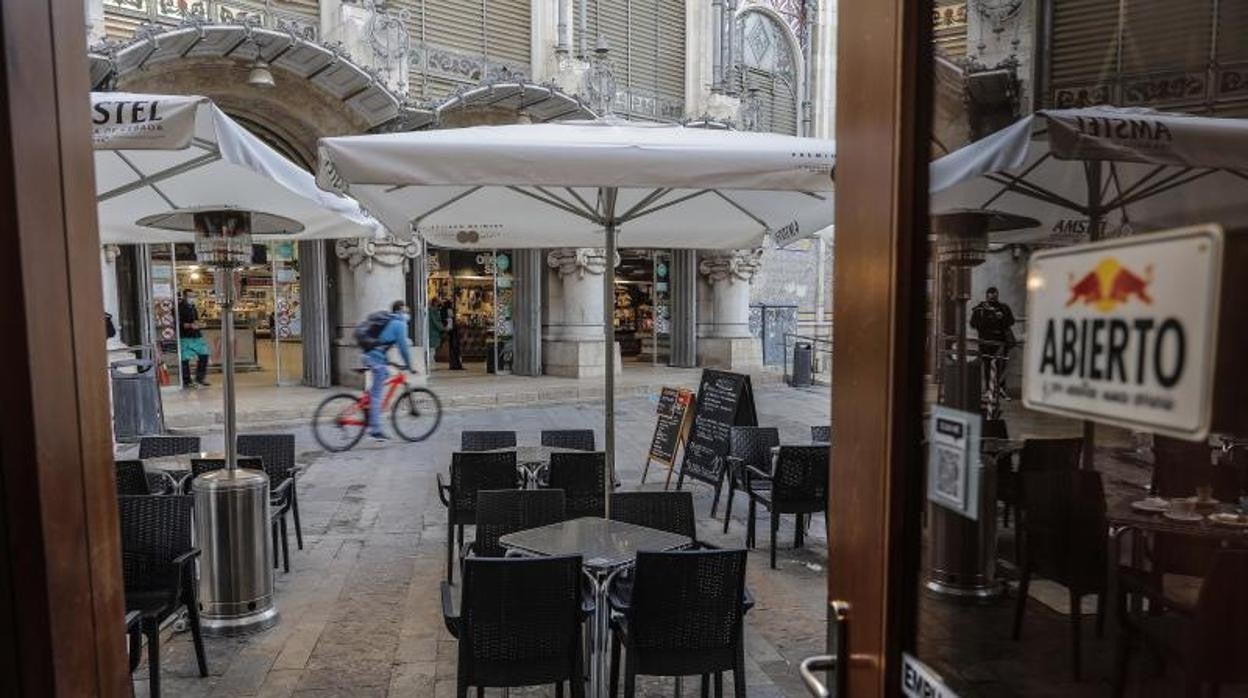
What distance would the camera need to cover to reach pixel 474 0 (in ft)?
52.2

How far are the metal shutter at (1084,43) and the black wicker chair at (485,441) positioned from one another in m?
6.10

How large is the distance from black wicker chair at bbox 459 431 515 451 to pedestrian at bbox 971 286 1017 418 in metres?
5.90

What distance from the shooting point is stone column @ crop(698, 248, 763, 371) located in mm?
20406

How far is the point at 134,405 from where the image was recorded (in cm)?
1059

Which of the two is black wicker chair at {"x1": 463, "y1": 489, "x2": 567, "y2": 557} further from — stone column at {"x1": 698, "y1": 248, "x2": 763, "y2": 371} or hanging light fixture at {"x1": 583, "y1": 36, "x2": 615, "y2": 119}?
stone column at {"x1": 698, "y1": 248, "x2": 763, "y2": 371}

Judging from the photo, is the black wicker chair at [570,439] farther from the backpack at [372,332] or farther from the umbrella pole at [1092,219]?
the umbrella pole at [1092,219]

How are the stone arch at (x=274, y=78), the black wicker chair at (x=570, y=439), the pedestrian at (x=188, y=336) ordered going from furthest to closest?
the pedestrian at (x=188, y=336) < the stone arch at (x=274, y=78) < the black wicker chair at (x=570, y=439)

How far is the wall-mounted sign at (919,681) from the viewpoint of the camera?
4.59 ft

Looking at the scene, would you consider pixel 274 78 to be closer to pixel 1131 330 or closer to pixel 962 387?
pixel 962 387

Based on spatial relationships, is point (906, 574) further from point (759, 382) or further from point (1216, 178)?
point (759, 382)

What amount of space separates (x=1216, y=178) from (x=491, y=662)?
10.4 ft

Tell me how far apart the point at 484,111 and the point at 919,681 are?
1544cm

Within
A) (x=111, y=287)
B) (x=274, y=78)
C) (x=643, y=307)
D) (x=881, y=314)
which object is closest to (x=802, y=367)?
(x=643, y=307)

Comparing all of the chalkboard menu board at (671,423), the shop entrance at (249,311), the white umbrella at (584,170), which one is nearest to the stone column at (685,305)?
the shop entrance at (249,311)
